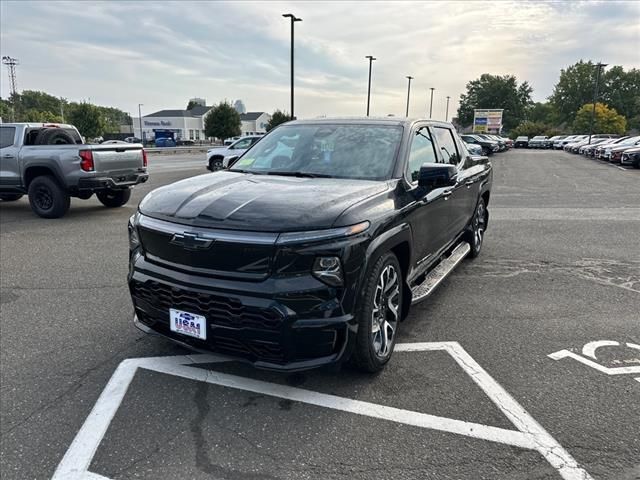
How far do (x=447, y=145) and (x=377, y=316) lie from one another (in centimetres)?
276

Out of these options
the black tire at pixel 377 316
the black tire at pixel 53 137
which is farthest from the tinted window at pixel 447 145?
the black tire at pixel 53 137

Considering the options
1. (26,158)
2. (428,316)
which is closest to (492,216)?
(428,316)

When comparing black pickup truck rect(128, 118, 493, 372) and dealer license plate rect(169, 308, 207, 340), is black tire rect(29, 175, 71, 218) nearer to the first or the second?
A: black pickup truck rect(128, 118, 493, 372)

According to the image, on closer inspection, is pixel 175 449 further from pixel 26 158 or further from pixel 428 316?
pixel 26 158

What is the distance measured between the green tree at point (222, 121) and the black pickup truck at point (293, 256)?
69.1 m

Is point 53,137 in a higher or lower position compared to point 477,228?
higher

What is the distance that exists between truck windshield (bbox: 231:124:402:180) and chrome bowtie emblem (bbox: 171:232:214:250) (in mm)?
1277

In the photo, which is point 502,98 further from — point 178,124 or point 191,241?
point 191,241

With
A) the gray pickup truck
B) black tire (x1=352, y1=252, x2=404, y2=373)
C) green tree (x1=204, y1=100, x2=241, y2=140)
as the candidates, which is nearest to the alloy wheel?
black tire (x1=352, y1=252, x2=404, y2=373)

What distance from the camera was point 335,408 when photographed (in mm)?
2902

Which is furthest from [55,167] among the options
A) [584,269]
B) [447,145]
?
[584,269]

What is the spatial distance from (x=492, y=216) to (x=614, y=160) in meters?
21.6

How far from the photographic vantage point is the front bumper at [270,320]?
263 cm

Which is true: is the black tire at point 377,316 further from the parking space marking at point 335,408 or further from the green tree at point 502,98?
the green tree at point 502,98
